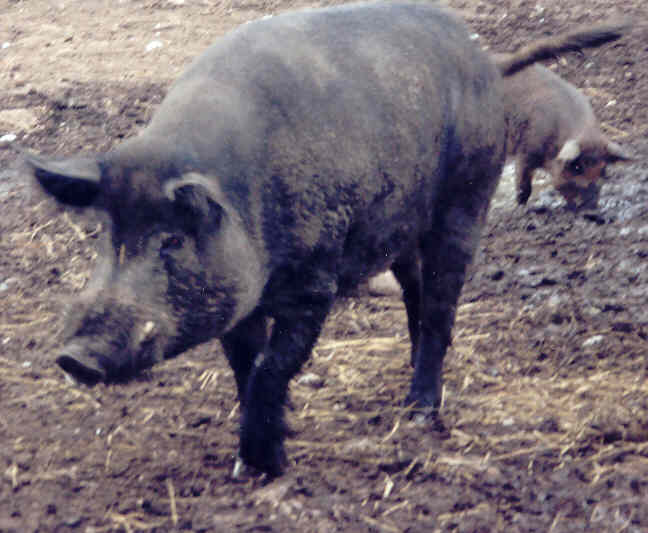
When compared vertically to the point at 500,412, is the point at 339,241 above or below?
above

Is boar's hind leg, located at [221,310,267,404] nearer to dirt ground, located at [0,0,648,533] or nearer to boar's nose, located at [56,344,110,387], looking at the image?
dirt ground, located at [0,0,648,533]

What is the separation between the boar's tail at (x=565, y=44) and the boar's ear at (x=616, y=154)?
95.7 inches

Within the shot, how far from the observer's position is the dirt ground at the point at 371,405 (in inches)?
121

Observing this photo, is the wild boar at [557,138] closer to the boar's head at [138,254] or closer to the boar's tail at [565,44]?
the boar's tail at [565,44]

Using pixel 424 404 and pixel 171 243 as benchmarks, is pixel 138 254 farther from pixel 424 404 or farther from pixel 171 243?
pixel 424 404

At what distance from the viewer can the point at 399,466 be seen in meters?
3.39

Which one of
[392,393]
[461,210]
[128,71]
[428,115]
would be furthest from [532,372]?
[128,71]

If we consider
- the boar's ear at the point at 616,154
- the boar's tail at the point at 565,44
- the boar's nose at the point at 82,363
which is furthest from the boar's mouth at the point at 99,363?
the boar's ear at the point at 616,154

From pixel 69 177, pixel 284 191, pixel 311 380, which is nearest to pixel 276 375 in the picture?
pixel 284 191

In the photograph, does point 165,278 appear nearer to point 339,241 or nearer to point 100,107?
point 339,241

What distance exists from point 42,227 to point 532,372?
3.03 meters

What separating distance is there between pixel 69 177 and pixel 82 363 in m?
0.55

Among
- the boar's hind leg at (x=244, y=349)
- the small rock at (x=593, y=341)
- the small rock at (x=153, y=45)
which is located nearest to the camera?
the boar's hind leg at (x=244, y=349)

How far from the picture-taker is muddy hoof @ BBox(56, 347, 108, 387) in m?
2.64
